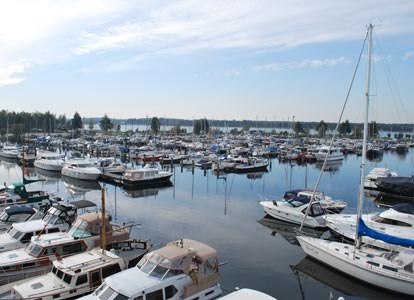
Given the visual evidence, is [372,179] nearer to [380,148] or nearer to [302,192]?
[302,192]


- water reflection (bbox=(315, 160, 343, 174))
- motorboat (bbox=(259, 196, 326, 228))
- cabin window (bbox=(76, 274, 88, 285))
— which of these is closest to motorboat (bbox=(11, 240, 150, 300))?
cabin window (bbox=(76, 274, 88, 285))

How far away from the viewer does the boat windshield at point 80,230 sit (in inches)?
725

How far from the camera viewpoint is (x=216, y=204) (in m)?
34.3

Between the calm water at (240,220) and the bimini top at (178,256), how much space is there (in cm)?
320

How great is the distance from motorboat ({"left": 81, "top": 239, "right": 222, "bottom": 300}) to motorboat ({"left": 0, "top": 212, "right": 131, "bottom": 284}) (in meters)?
5.17

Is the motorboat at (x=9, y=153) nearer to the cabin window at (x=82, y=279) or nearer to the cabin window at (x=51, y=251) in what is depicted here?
the cabin window at (x=51, y=251)

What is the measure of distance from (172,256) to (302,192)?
2108 centimetres

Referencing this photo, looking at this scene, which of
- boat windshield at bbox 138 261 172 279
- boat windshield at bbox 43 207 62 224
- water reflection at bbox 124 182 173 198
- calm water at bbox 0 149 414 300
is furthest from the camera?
water reflection at bbox 124 182 173 198

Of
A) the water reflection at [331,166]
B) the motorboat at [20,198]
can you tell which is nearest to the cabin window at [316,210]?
the motorboat at [20,198]

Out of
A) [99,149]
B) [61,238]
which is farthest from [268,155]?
[61,238]

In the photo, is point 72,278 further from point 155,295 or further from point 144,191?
point 144,191

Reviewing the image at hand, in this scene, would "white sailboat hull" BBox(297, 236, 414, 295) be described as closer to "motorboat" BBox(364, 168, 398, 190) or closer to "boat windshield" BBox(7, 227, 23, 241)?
"boat windshield" BBox(7, 227, 23, 241)

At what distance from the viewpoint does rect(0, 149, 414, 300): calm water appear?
1772 centimetres

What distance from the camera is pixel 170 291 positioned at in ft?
42.7
